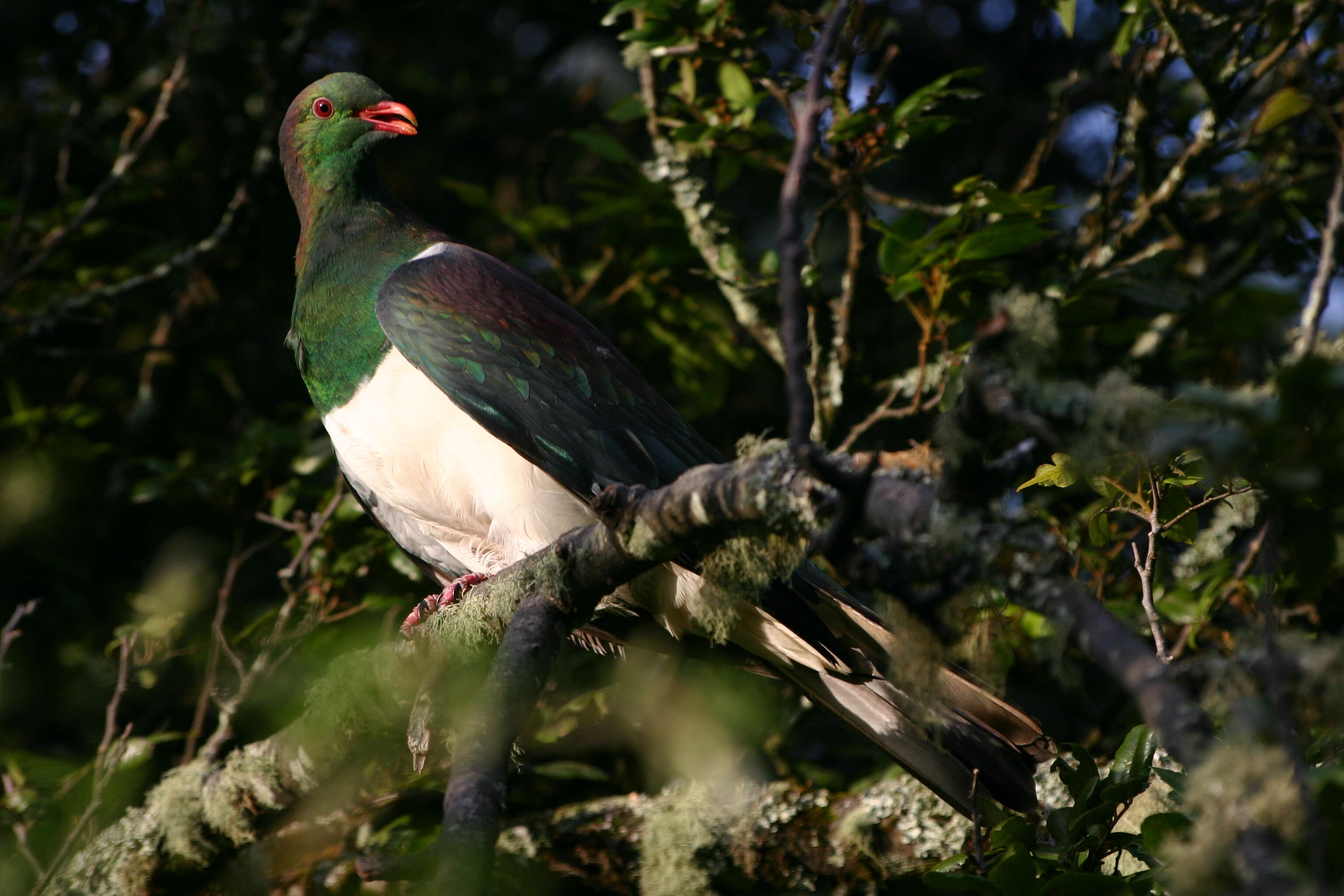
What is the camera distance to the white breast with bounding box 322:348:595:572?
8.43 feet

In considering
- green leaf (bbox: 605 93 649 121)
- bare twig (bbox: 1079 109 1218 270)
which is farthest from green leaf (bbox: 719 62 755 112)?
bare twig (bbox: 1079 109 1218 270)

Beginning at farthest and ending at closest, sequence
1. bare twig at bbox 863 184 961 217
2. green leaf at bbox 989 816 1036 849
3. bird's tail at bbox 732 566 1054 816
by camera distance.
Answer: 1. bare twig at bbox 863 184 961 217
2. bird's tail at bbox 732 566 1054 816
3. green leaf at bbox 989 816 1036 849

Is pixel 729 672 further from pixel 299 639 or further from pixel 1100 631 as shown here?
pixel 1100 631

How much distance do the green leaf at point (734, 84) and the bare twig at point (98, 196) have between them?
5.77 ft

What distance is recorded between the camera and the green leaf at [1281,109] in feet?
10.0

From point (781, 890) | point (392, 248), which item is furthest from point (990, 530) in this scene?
point (392, 248)

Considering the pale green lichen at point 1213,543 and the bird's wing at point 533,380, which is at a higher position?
the bird's wing at point 533,380

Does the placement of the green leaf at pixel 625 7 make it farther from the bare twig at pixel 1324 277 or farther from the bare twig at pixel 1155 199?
the bare twig at pixel 1324 277

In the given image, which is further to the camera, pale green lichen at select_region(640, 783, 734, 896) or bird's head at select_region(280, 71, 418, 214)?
bird's head at select_region(280, 71, 418, 214)

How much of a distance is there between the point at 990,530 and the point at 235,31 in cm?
419

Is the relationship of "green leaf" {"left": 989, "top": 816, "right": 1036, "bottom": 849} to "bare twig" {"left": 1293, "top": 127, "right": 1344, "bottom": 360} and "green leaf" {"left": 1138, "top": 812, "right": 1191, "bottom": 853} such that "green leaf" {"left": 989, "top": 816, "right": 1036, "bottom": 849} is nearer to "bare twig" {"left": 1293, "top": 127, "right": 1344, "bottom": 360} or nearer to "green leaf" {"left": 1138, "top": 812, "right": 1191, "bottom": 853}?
"green leaf" {"left": 1138, "top": 812, "right": 1191, "bottom": 853}

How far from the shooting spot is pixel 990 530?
124 centimetres

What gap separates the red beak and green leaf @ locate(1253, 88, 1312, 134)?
7.79ft

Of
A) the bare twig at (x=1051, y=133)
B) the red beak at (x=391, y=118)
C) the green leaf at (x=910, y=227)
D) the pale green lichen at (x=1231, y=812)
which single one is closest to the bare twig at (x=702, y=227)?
the green leaf at (x=910, y=227)
